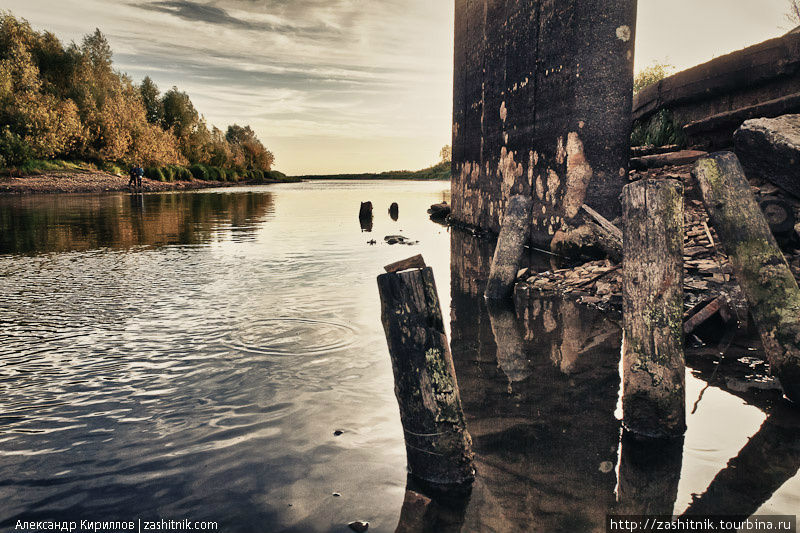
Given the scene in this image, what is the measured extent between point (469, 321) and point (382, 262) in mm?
3888

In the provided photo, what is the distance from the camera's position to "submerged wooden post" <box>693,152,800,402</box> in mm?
3414

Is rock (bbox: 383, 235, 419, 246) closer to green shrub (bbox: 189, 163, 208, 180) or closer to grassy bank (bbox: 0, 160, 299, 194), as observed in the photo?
grassy bank (bbox: 0, 160, 299, 194)

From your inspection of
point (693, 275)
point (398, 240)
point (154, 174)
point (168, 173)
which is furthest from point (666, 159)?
point (168, 173)

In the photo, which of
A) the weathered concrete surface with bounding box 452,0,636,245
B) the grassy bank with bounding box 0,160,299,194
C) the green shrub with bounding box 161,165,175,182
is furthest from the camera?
the green shrub with bounding box 161,165,175,182

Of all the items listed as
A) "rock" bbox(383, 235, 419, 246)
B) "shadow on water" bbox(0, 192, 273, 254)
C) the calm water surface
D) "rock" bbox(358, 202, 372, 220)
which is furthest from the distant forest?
the calm water surface

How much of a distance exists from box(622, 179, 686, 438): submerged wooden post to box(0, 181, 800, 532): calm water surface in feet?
0.73

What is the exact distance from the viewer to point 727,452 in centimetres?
288

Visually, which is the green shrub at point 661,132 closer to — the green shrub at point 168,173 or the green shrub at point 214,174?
the green shrub at point 168,173

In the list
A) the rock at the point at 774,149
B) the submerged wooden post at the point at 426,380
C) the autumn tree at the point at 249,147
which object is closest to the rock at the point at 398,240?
the rock at the point at 774,149

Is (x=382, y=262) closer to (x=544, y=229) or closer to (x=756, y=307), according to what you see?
(x=544, y=229)

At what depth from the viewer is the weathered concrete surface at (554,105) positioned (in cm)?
793

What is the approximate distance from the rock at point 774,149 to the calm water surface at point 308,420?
2.98m

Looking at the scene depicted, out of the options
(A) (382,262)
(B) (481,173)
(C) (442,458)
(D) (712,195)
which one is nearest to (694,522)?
(C) (442,458)

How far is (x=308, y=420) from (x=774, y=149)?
20.4 ft
